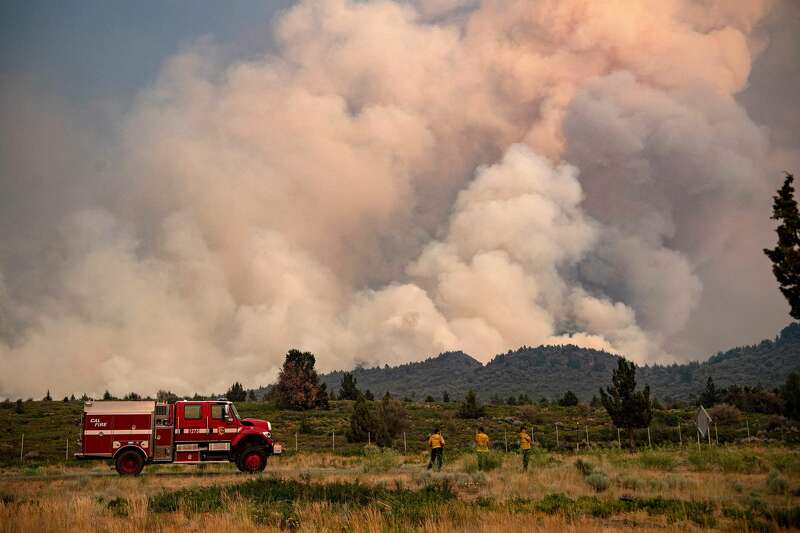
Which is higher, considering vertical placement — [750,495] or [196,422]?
[196,422]

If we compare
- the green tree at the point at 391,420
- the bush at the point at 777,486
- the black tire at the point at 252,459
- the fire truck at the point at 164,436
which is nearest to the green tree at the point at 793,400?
the bush at the point at 777,486

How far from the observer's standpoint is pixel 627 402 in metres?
48.7

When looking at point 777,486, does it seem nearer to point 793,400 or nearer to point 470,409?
point 793,400

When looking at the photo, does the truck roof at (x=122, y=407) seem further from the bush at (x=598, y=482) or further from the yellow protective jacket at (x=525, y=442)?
the bush at (x=598, y=482)

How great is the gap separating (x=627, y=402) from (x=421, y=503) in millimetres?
36257

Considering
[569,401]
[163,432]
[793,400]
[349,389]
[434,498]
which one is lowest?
[434,498]

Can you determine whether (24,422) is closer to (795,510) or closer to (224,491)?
(224,491)

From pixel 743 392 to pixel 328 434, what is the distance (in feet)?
207

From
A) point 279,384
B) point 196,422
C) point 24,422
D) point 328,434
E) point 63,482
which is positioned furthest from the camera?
point 279,384

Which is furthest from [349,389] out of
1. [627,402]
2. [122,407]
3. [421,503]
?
[421,503]

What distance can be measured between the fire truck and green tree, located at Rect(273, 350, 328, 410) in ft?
205

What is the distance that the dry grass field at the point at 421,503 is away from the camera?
14.2 m

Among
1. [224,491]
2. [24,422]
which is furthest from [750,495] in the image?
[24,422]

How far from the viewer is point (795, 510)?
15.0 metres
